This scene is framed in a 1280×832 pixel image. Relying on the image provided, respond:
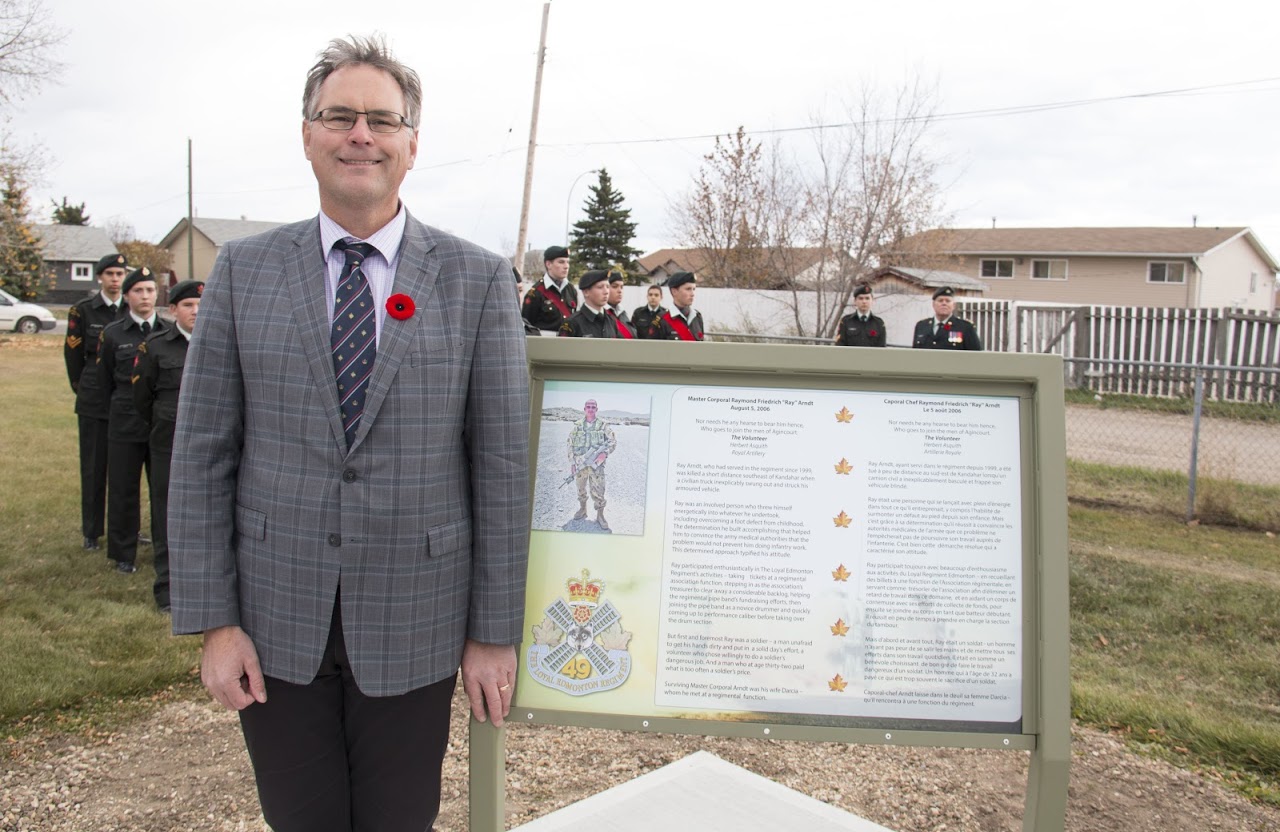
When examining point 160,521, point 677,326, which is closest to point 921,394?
point 160,521

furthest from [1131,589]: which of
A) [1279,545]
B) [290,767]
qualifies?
[290,767]

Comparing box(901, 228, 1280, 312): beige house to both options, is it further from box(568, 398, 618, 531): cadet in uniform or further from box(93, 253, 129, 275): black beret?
box(568, 398, 618, 531): cadet in uniform

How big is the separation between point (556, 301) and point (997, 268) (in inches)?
1356

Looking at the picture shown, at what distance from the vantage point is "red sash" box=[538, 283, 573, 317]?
11266mm

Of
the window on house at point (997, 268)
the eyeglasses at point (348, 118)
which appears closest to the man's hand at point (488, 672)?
the eyeglasses at point (348, 118)

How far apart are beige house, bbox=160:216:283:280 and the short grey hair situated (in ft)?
229

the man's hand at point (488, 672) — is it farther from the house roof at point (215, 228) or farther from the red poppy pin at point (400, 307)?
the house roof at point (215, 228)

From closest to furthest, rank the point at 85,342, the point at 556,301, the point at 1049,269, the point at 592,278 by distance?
the point at 85,342, the point at 592,278, the point at 556,301, the point at 1049,269

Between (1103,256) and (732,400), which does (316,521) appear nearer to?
(732,400)

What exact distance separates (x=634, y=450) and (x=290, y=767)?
971mm

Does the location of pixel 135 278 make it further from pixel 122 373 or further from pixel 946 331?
pixel 946 331

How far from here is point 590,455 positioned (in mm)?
2211

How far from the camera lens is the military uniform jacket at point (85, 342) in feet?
21.5

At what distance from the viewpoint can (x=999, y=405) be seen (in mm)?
2188
